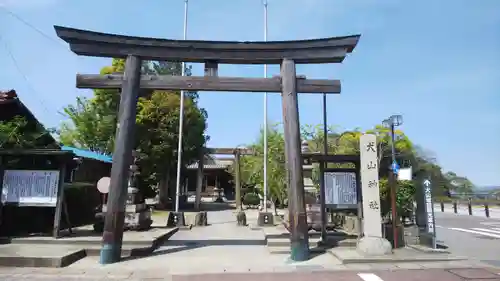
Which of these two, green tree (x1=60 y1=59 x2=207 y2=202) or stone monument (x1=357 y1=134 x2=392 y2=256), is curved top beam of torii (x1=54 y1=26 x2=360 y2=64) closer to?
stone monument (x1=357 y1=134 x2=392 y2=256)

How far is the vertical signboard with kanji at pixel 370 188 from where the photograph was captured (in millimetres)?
8773

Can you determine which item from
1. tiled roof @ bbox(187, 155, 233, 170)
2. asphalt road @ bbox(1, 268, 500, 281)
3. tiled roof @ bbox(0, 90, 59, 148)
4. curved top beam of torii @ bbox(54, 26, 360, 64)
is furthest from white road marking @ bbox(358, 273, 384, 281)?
tiled roof @ bbox(187, 155, 233, 170)

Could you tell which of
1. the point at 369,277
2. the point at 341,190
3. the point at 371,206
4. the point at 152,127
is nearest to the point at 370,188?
the point at 371,206

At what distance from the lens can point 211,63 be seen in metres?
9.93

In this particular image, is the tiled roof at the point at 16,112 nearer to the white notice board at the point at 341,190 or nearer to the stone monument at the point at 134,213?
the stone monument at the point at 134,213

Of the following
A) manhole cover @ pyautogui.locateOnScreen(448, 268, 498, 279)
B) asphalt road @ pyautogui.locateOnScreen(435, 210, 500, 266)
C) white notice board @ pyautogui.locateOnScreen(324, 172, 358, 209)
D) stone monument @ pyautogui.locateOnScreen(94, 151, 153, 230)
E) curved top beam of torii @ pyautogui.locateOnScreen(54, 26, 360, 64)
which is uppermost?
curved top beam of torii @ pyautogui.locateOnScreen(54, 26, 360, 64)

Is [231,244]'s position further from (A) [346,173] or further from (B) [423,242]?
(B) [423,242]

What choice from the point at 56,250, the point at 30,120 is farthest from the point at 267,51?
the point at 30,120

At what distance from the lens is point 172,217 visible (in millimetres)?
16953

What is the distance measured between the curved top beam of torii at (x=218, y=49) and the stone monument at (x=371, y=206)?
2.81 m

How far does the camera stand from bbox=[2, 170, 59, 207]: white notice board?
10078 mm

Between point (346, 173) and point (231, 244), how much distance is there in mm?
4453

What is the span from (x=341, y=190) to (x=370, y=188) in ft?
4.22

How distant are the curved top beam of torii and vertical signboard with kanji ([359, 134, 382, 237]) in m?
2.80
